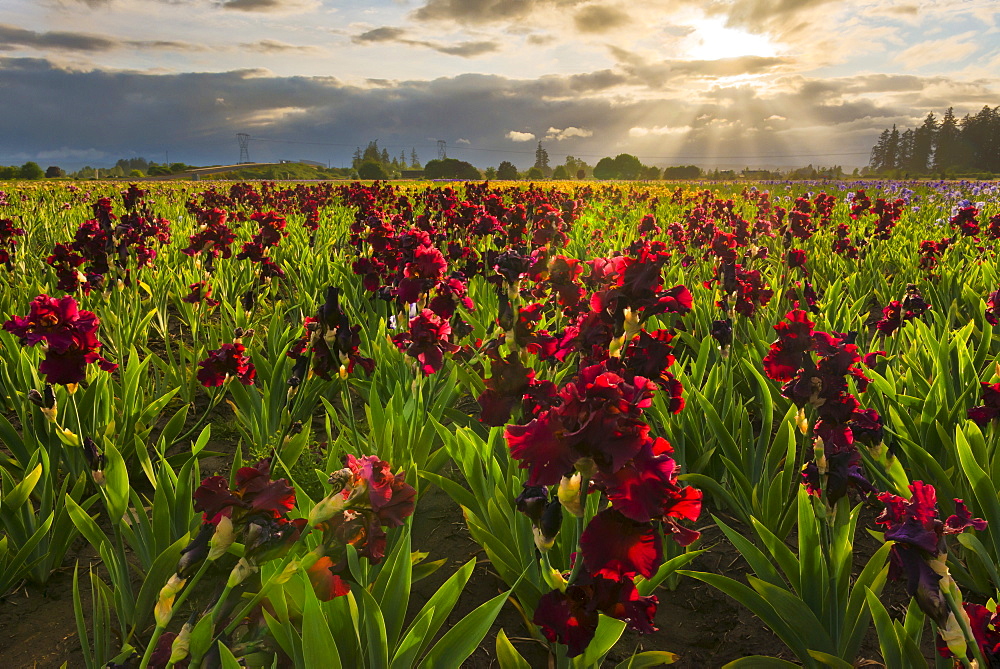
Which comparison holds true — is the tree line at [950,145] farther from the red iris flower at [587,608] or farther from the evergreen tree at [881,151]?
the red iris flower at [587,608]

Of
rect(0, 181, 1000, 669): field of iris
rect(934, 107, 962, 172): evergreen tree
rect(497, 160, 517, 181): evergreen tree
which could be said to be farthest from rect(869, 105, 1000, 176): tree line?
rect(0, 181, 1000, 669): field of iris

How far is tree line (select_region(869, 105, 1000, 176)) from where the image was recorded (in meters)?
69.9

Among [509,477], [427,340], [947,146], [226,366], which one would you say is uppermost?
[947,146]

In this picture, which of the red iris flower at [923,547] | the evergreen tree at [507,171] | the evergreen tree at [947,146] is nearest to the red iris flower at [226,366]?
the red iris flower at [923,547]

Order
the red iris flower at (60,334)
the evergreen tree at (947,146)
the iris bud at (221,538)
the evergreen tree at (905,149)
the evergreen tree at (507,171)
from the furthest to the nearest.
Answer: the evergreen tree at (905,149) < the evergreen tree at (947,146) < the evergreen tree at (507,171) < the red iris flower at (60,334) < the iris bud at (221,538)

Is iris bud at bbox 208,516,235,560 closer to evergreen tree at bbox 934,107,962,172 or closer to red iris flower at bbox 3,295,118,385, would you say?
red iris flower at bbox 3,295,118,385

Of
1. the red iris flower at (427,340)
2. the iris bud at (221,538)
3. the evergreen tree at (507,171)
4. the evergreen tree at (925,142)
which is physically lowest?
the iris bud at (221,538)

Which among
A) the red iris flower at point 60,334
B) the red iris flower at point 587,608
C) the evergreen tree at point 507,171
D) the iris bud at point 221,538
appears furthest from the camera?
the evergreen tree at point 507,171

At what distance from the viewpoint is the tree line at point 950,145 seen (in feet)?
229

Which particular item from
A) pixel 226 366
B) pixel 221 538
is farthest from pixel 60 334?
pixel 221 538

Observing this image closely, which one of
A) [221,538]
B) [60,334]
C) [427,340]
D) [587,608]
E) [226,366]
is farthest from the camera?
[226,366]

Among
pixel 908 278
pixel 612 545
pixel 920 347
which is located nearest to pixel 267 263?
pixel 612 545

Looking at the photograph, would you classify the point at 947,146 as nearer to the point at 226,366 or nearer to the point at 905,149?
the point at 905,149

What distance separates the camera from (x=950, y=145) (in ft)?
253
